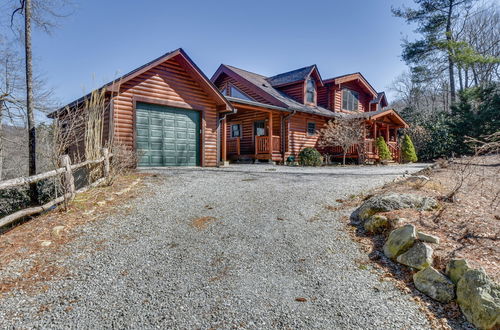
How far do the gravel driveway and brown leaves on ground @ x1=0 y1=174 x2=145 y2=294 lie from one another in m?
0.20

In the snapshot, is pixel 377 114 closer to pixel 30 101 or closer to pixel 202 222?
pixel 202 222

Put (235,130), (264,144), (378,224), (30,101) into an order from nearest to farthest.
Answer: (378,224), (30,101), (264,144), (235,130)

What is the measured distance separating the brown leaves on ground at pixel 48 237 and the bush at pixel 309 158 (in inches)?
400

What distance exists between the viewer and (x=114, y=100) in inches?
369

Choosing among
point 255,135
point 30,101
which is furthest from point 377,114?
point 30,101

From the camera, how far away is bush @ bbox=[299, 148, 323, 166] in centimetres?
1502

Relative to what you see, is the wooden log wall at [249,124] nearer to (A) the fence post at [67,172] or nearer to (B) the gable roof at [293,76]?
(B) the gable roof at [293,76]

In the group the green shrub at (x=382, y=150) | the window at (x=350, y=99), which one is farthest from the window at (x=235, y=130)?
the green shrub at (x=382, y=150)

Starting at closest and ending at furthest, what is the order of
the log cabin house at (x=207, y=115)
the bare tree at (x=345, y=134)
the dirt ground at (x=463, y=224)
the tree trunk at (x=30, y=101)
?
the dirt ground at (x=463, y=224), the tree trunk at (x=30, y=101), the log cabin house at (x=207, y=115), the bare tree at (x=345, y=134)

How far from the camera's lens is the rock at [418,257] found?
122 inches

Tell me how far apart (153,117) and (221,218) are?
6.71 m

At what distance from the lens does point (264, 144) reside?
1566cm

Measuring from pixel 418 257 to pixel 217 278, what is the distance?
2.20m

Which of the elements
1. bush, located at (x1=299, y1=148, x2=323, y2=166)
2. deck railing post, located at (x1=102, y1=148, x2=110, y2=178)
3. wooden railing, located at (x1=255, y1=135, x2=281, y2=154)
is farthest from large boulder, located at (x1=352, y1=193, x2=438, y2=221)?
wooden railing, located at (x1=255, y1=135, x2=281, y2=154)
